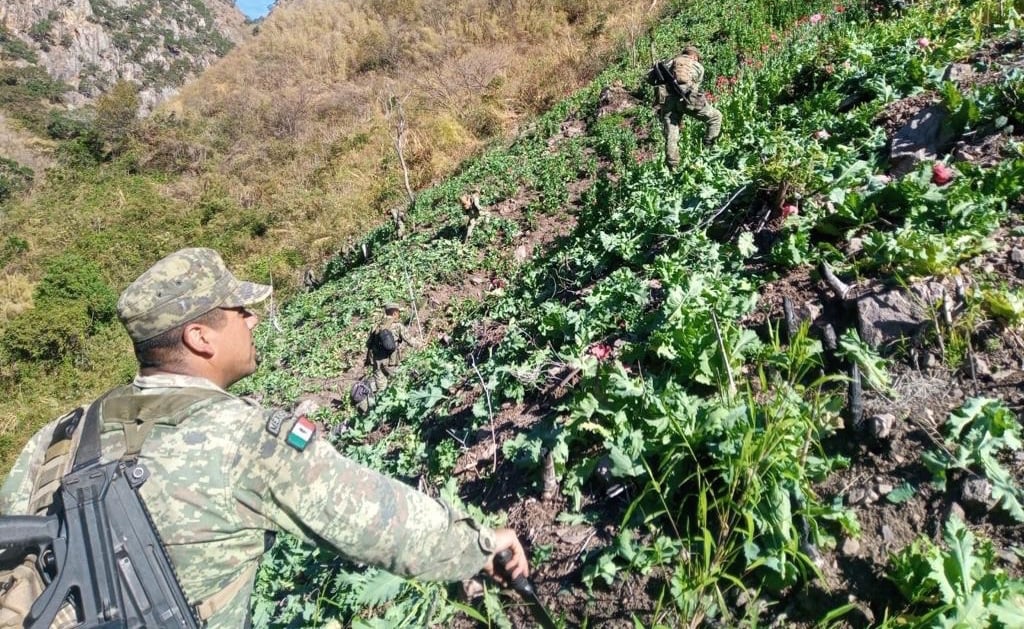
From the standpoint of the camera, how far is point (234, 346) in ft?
5.90

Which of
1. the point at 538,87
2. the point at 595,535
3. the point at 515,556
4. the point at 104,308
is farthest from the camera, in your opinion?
the point at 104,308

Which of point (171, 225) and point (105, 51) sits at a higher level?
point (105, 51)

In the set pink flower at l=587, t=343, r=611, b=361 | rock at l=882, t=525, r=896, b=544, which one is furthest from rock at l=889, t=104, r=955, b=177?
rock at l=882, t=525, r=896, b=544

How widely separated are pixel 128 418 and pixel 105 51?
50059 mm

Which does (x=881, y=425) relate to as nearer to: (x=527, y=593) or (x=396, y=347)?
(x=527, y=593)

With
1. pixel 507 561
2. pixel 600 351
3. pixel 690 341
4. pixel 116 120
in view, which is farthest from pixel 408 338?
pixel 116 120

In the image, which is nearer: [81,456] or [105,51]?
[81,456]

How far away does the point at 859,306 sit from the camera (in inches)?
84.3

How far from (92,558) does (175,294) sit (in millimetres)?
720

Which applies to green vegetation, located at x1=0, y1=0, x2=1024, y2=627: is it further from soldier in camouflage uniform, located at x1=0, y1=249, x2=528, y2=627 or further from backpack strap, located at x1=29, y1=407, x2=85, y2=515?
backpack strap, located at x1=29, y1=407, x2=85, y2=515

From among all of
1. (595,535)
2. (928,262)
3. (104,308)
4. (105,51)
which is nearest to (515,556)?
(595,535)

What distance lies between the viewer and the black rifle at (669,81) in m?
5.25

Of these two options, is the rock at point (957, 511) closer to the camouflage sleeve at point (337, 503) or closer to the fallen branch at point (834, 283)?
the fallen branch at point (834, 283)

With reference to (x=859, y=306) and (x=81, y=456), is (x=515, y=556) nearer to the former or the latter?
(x=81, y=456)
